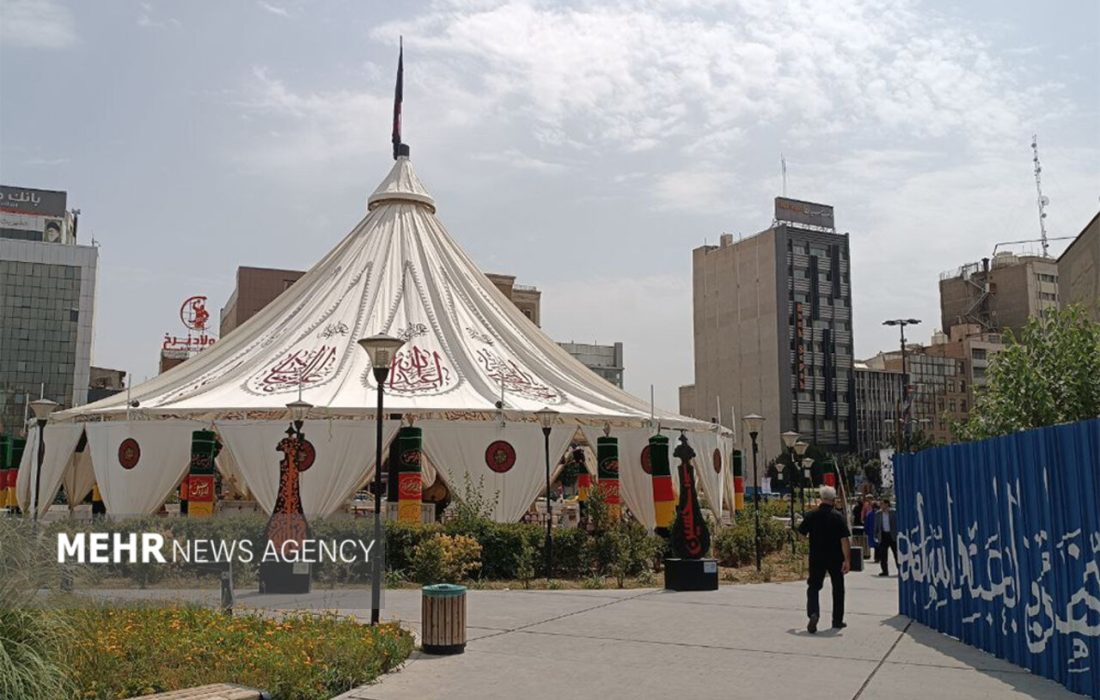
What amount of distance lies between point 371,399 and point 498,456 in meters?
3.09

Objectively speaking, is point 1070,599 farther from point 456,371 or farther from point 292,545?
point 456,371

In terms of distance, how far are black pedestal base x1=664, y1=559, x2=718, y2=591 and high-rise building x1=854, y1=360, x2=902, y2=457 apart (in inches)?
3053

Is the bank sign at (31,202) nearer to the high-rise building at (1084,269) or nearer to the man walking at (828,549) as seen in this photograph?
the high-rise building at (1084,269)

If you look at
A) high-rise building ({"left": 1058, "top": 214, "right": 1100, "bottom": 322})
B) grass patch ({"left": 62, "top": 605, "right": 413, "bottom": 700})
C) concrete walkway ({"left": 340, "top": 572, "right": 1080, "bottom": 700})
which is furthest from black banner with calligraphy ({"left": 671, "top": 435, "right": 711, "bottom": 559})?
high-rise building ({"left": 1058, "top": 214, "right": 1100, "bottom": 322})

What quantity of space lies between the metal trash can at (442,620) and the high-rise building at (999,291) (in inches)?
3465

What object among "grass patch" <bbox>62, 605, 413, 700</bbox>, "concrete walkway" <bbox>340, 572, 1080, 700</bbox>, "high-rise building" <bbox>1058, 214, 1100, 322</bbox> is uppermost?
"high-rise building" <bbox>1058, 214, 1100, 322</bbox>

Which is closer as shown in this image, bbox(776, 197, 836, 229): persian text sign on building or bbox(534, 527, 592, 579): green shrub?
bbox(534, 527, 592, 579): green shrub

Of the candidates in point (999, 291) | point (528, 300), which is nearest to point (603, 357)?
point (528, 300)

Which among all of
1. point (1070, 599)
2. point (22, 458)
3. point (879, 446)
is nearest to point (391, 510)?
point (22, 458)

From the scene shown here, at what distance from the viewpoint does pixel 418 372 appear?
22.9 m

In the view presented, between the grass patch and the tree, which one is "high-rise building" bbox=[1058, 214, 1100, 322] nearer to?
the tree

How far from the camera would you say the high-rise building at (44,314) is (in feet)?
284

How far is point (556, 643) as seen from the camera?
993 cm

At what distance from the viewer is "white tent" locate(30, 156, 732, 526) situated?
21406 mm
